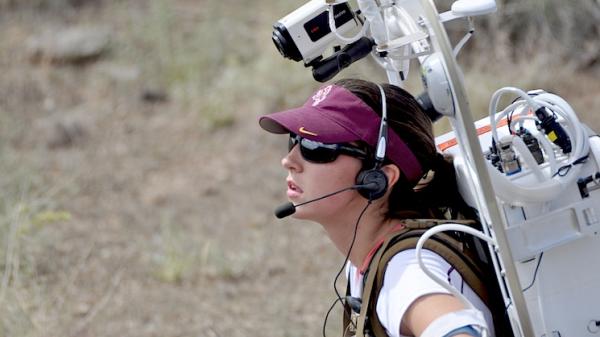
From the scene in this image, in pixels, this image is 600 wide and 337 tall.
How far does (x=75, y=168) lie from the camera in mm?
7379

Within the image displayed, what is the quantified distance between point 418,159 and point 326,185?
0.83ft

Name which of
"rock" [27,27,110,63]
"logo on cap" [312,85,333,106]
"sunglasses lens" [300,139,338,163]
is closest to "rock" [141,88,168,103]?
"rock" [27,27,110,63]

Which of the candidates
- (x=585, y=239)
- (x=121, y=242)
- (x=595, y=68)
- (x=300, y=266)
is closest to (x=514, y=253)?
(x=585, y=239)

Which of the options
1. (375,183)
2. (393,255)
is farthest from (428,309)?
(375,183)

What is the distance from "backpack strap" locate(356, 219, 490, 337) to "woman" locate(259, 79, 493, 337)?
123 mm

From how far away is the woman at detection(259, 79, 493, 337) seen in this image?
2537mm

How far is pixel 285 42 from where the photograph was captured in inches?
108

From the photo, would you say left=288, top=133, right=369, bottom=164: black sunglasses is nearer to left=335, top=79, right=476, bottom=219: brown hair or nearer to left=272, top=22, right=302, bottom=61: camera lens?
left=335, top=79, right=476, bottom=219: brown hair

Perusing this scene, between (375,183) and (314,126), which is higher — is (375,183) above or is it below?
below

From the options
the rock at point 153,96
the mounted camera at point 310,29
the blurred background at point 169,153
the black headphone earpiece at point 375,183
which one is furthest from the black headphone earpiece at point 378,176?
the rock at point 153,96

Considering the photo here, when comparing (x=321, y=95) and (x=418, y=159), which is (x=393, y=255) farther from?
(x=321, y=95)

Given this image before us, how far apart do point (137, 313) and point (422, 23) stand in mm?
3205

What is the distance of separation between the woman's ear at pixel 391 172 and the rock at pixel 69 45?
691 centimetres

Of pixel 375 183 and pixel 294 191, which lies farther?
pixel 294 191
